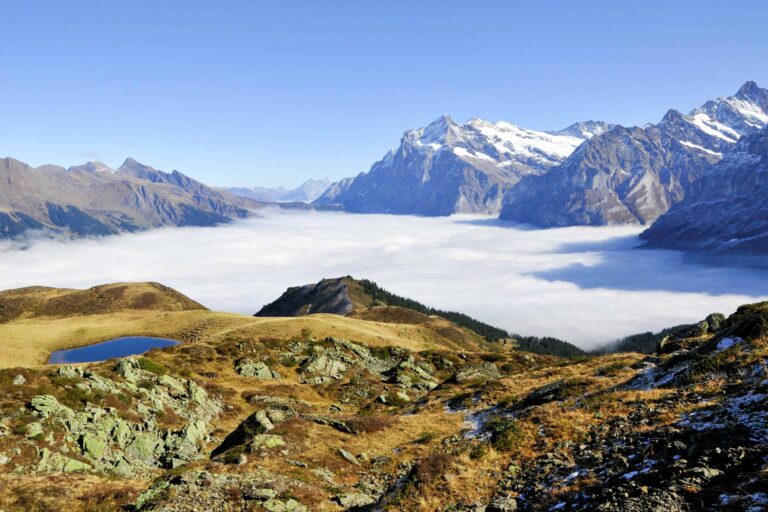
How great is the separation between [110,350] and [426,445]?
93.6m

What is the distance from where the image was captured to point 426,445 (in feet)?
106

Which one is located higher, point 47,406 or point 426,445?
point 47,406

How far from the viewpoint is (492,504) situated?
18.7 metres

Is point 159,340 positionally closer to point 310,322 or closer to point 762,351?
point 310,322

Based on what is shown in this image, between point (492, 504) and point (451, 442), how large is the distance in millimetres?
13690

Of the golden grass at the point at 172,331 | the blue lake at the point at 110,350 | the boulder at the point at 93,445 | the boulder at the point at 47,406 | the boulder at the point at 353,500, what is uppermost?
the boulder at the point at 47,406

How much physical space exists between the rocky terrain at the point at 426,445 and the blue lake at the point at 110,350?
2000 inches

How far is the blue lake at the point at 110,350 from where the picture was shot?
308ft

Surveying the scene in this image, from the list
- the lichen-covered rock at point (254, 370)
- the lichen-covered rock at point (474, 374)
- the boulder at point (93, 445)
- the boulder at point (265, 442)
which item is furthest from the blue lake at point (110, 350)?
the boulder at point (265, 442)

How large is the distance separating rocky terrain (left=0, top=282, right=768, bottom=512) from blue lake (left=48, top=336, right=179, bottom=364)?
5081 cm

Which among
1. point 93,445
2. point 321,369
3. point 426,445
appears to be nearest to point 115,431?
point 93,445

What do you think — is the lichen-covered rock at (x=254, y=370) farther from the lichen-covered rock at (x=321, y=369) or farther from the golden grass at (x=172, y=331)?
the golden grass at (x=172, y=331)

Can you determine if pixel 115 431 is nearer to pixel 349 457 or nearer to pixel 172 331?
pixel 349 457

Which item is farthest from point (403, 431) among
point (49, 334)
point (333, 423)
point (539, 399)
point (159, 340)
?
point (49, 334)
